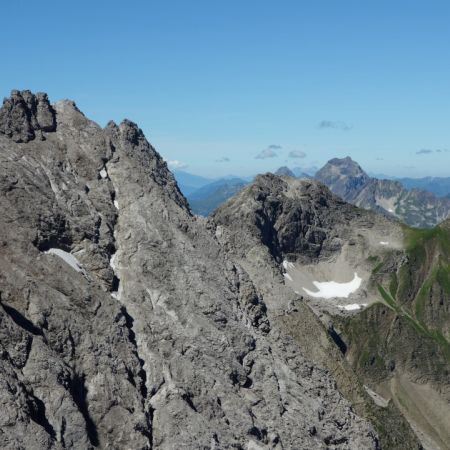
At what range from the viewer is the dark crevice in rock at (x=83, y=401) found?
54219 millimetres

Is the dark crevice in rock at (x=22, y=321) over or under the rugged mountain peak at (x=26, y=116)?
under

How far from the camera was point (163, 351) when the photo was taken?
68.9 meters

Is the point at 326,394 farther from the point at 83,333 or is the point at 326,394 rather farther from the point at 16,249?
the point at 16,249

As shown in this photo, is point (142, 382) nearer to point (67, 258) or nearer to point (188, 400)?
point (188, 400)

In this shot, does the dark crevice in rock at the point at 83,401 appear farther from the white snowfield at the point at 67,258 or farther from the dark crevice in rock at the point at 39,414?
the white snowfield at the point at 67,258

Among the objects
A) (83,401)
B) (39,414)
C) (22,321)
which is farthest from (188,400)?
(22,321)

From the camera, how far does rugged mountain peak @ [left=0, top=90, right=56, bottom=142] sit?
3216 inches

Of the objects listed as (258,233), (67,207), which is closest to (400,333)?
(258,233)

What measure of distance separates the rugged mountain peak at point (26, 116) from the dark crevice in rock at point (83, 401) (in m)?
38.2

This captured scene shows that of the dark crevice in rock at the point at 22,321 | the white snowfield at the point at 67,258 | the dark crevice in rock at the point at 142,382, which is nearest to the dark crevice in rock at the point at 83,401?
the dark crevice in rock at the point at 142,382

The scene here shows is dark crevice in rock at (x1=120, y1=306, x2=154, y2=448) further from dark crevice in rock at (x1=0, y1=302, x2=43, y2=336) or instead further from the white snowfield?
dark crevice in rock at (x1=0, y1=302, x2=43, y2=336)

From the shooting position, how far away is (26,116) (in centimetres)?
8462

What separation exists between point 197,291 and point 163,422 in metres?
20.3

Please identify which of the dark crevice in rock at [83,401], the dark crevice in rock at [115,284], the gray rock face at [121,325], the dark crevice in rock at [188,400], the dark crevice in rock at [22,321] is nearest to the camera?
the gray rock face at [121,325]
